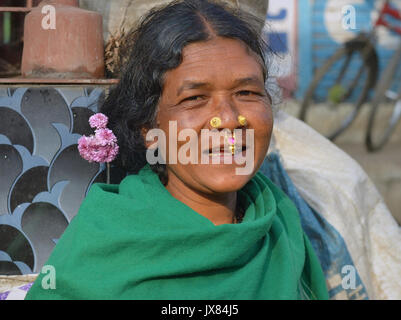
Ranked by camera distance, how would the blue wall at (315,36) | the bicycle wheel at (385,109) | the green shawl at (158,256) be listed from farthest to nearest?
the blue wall at (315,36), the bicycle wheel at (385,109), the green shawl at (158,256)

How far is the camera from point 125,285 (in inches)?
61.1

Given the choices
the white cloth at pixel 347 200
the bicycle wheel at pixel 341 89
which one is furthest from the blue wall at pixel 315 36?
the white cloth at pixel 347 200

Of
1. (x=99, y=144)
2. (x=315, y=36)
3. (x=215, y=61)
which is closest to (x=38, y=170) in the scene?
(x=99, y=144)

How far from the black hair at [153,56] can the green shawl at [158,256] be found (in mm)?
273

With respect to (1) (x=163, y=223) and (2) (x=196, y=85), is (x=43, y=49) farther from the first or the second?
(1) (x=163, y=223)

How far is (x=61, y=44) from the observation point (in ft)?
7.20

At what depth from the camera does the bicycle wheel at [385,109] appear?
5.93 m

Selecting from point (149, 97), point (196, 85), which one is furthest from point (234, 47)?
point (149, 97)

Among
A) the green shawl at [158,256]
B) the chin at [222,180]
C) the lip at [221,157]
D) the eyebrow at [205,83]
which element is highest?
the eyebrow at [205,83]

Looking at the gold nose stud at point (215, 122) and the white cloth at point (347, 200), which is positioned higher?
the gold nose stud at point (215, 122)

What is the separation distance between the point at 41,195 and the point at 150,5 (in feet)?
3.36

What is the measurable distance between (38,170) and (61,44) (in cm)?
51

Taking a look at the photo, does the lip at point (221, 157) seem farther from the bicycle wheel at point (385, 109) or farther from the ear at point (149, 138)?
the bicycle wheel at point (385, 109)

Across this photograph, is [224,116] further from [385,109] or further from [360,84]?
[360,84]
